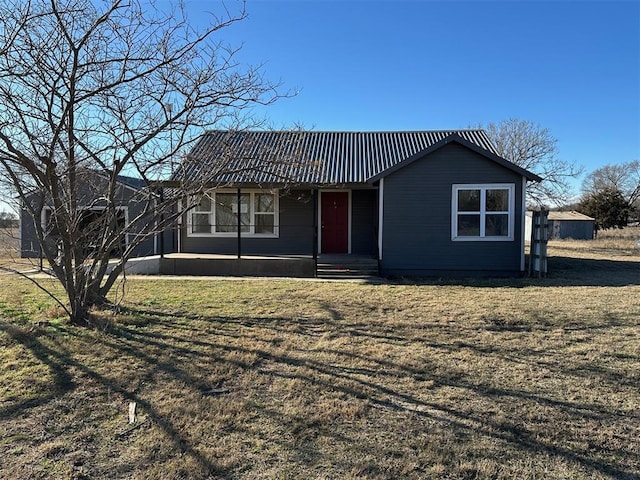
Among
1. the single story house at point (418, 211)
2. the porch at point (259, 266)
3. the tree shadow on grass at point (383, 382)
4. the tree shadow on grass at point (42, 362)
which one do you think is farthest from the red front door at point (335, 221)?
the tree shadow on grass at point (42, 362)

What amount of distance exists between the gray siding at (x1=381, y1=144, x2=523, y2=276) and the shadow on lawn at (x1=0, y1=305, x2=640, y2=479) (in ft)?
18.9

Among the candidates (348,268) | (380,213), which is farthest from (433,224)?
(348,268)

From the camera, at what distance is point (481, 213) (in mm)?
11672

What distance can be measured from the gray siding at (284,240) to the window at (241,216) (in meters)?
0.19

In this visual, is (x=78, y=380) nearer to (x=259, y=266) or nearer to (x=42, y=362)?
(x=42, y=362)

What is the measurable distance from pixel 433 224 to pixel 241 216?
5678 mm

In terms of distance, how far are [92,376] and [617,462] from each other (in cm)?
430

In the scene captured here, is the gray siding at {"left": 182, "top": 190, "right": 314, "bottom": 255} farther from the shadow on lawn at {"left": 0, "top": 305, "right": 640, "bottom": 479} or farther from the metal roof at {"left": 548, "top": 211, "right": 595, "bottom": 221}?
the metal roof at {"left": 548, "top": 211, "right": 595, "bottom": 221}

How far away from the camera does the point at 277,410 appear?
3.53 metres

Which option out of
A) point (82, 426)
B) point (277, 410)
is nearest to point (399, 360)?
point (277, 410)

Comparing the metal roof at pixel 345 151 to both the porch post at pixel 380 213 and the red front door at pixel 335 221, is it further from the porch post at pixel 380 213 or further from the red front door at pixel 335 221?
the red front door at pixel 335 221

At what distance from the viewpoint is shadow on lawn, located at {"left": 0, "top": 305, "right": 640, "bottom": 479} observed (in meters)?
3.07

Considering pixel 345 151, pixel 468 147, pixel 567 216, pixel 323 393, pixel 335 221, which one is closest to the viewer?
pixel 323 393

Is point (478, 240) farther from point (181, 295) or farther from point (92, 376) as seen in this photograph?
point (92, 376)
